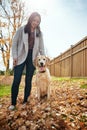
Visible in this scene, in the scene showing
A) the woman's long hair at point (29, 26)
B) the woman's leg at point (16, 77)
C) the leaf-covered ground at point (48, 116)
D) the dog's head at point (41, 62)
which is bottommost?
the leaf-covered ground at point (48, 116)

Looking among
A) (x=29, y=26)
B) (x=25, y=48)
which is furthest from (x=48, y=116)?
(x=29, y=26)

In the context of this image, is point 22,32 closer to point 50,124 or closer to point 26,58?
point 26,58

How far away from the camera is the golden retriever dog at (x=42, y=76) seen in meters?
4.79

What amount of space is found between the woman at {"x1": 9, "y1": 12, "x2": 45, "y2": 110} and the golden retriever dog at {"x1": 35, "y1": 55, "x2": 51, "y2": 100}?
0.16m

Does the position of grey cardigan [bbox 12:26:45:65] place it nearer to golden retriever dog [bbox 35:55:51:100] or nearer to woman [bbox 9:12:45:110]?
woman [bbox 9:12:45:110]

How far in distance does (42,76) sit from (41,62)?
37 cm

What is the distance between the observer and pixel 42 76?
5000 mm

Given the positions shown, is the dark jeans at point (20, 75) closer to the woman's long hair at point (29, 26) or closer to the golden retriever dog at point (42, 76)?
the golden retriever dog at point (42, 76)

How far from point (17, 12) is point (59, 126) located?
1608 centimetres

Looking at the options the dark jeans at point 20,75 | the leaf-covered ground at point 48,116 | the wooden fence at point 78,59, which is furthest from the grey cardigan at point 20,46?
the wooden fence at point 78,59

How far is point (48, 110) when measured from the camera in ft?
14.0

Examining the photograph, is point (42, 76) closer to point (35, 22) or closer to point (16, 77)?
point (16, 77)

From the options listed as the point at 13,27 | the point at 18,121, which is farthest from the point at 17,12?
the point at 18,121

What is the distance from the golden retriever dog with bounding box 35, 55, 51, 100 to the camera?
4785 mm
